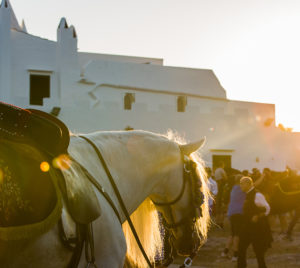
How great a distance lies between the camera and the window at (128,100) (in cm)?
2153

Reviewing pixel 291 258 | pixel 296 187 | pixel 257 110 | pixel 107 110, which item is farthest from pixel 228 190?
pixel 257 110

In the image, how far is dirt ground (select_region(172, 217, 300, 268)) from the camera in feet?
28.1

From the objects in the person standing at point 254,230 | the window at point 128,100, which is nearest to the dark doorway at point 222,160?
the window at point 128,100

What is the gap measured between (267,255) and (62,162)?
8176mm

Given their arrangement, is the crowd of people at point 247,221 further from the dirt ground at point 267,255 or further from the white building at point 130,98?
the white building at point 130,98

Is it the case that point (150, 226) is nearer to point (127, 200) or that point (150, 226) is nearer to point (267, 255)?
point (127, 200)

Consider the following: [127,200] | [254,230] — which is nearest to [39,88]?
[254,230]

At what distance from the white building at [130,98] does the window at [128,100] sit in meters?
0.06

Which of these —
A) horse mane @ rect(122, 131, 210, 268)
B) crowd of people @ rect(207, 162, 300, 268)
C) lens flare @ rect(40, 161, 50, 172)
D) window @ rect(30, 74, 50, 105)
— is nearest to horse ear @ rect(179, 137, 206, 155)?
horse mane @ rect(122, 131, 210, 268)

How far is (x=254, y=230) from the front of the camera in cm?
723

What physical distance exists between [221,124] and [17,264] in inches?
823

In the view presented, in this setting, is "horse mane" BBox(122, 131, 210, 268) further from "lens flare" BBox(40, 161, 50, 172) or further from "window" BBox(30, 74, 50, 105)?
"window" BBox(30, 74, 50, 105)

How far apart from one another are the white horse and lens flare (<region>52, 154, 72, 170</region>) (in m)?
0.03

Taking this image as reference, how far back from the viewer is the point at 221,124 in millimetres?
22469
